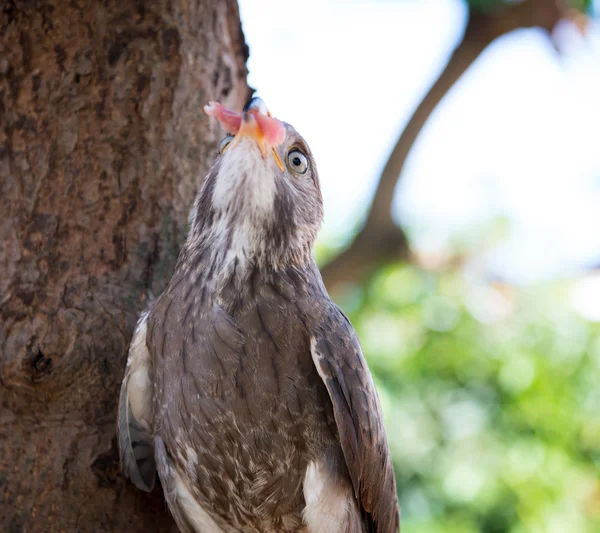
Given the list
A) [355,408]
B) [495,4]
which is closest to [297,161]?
[355,408]

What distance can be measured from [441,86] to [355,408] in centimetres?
445

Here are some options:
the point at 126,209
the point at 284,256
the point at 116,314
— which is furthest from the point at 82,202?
the point at 284,256

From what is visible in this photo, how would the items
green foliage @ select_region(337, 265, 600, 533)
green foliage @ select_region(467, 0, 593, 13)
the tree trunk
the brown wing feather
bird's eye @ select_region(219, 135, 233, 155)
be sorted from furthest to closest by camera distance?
green foliage @ select_region(337, 265, 600, 533) → green foliage @ select_region(467, 0, 593, 13) → bird's eye @ select_region(219, 135, 233, 155) → the tree trunk → the brown wing feather

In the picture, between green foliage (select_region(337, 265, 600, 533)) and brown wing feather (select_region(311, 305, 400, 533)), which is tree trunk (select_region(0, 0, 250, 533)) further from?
green foliage (select_region(337, 265, 600, 533))

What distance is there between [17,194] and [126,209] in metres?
0.37

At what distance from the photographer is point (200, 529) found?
2426 mm

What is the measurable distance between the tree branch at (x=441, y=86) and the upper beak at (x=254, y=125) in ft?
13.3

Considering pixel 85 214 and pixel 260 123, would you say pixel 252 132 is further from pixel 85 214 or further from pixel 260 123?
pixel 85 214

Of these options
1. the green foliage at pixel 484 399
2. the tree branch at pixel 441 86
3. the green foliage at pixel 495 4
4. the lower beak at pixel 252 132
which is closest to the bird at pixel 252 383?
the lower beak at pixel 252 132

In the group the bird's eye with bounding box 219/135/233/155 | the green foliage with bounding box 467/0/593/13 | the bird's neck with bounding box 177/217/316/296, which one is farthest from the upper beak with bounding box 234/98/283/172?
the green foliage with bounding box 467/0/593/13

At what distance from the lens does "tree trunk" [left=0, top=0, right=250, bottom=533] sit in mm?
2367

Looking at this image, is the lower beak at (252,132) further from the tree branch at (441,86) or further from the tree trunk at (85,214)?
the tree branch at (441,86)

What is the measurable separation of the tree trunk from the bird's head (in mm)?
298

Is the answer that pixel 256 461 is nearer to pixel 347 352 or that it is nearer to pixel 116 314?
pixel 347 352
